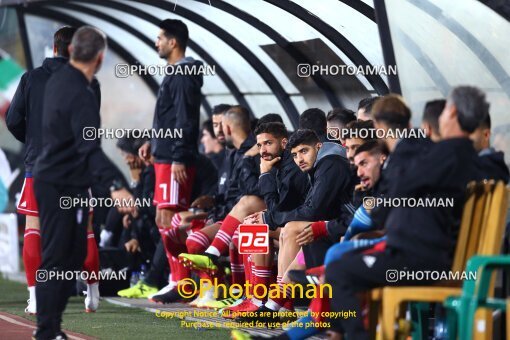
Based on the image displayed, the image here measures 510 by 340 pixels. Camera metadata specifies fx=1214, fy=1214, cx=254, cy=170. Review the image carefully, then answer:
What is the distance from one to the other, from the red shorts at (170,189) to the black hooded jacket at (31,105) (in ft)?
4.46

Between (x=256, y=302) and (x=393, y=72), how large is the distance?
89.6 inches

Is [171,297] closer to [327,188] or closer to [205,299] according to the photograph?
[205,299]

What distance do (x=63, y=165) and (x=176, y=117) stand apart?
3.08m

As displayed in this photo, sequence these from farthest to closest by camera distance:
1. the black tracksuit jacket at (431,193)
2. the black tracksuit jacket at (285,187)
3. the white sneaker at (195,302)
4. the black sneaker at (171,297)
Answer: the black sneaker at (171,297), the white sneaker at (195,302), the black tracksuit jacket at (285,187), the black tracksuit jacket at (431,193)

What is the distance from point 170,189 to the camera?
11.0m

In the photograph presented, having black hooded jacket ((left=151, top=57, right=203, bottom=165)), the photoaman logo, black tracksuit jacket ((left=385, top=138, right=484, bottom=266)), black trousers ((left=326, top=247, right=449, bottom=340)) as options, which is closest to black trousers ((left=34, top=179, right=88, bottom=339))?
black trousers ((left=326, top=247, right=449, bottom=340))

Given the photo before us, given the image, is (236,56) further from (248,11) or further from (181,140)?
(181,140)

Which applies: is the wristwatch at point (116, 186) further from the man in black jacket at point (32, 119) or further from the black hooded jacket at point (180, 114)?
the man in black jacket at point (32, 119)

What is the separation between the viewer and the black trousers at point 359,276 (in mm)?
6625

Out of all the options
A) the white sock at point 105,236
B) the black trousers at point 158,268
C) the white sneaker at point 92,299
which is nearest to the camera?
the white sneaker at point 92,299

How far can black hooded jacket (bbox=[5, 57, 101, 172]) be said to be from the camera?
9398 millimetres

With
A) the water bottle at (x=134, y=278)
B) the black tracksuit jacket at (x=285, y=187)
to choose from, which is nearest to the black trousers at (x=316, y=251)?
the black tracksuit jacket at (x=285, y=187)

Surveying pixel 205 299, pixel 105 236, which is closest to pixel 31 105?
pixel 205 299

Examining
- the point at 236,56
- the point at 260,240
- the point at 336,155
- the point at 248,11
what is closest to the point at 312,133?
the point at 336,155
